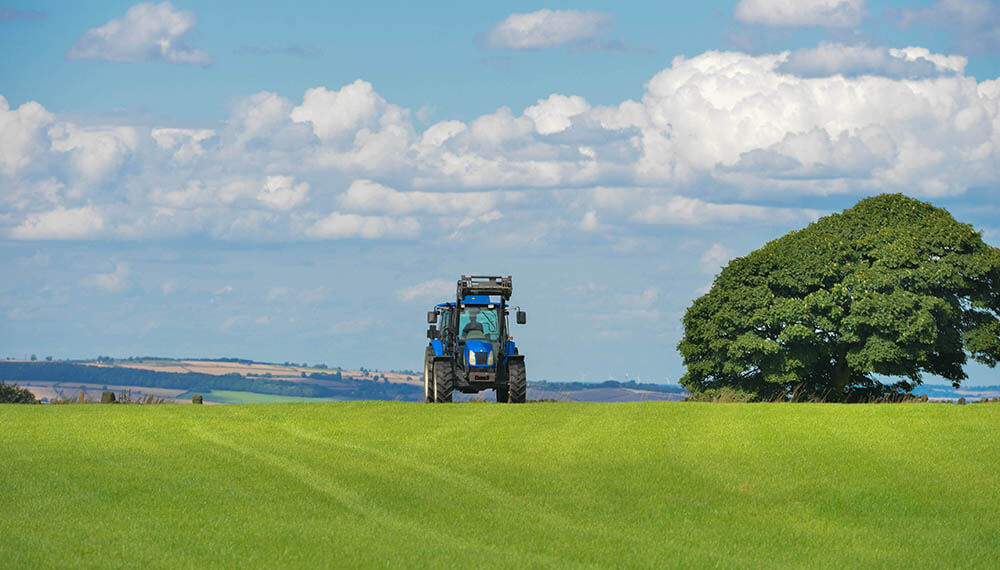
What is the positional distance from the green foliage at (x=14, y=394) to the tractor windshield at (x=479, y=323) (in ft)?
70.8

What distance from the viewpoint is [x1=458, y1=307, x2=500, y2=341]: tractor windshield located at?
1375 inches

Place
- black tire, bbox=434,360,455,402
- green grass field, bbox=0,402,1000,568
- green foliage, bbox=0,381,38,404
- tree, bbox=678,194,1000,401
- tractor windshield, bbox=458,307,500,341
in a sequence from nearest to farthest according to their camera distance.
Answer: green grass field, bbox=0,402,1000,568 → black tire, bbox=434,360,455,402 → tractor windshield, bbox=458,307,500,341 → tree, bbox=678,194,1000,401 → green foliage, bbox=0,381,38,404

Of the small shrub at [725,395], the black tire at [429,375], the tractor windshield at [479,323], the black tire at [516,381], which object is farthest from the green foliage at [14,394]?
the small shrub at [725,395]

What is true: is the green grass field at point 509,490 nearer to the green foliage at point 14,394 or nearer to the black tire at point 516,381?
the black tire at point 516,381

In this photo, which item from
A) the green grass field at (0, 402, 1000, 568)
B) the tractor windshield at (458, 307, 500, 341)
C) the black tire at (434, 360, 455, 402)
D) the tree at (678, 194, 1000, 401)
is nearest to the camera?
the green grass field at (0, 402, 1000, 568)

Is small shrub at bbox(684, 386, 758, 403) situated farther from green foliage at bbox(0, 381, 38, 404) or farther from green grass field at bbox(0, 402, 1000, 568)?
green foliage at bbox(0, 381, 38, 404)

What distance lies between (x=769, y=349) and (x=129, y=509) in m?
31.6

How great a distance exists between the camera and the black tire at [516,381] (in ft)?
112

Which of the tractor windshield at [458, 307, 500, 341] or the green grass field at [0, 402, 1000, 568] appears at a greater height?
the tractor windshield at [458, 307, 500, 341]

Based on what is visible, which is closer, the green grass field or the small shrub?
the green grass field

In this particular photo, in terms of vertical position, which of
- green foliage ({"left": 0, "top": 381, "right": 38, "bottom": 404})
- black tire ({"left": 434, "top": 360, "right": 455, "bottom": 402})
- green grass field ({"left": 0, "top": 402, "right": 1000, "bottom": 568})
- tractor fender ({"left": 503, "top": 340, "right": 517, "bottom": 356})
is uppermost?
tractor fender ({"left": 503, "top": 340, "right": 517, "bottom": 356})

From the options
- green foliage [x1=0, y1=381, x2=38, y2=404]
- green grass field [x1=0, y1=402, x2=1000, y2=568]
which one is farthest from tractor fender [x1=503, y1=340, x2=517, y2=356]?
green foliage [x1=0, y1=381, x2=38, y2=404]

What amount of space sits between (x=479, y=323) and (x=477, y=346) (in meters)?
0.89

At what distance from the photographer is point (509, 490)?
17.7m
